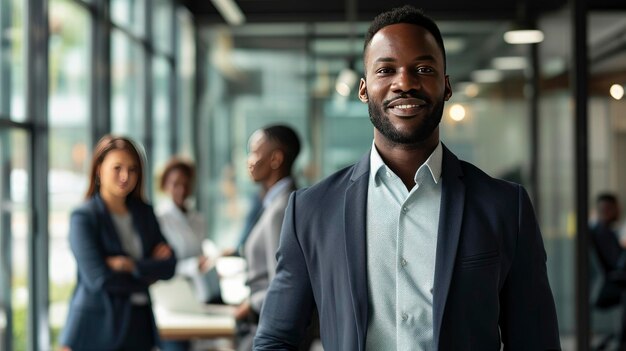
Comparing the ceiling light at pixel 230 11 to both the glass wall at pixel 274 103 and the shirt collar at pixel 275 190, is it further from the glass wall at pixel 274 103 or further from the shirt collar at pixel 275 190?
the shirt collar at pixel 275 190

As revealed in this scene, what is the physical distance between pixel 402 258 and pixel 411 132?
0.20 m

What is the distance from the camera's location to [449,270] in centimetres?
153

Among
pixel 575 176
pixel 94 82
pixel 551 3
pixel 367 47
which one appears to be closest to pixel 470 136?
pixel 551 3

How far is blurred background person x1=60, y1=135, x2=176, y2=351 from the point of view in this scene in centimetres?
403

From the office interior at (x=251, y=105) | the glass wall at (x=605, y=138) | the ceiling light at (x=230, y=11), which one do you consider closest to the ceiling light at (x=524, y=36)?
the office interior at (x=251, y=105)

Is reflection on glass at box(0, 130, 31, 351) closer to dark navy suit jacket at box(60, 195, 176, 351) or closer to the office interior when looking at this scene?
the office interior

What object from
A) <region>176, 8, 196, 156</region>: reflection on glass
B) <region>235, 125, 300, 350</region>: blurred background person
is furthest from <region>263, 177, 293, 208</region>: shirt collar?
<region>176, 8, 196, 156</region>: reflection on glass

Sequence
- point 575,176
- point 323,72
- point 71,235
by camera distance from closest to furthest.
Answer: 1. point 71,235
2. point 575,176
3. point 323,72

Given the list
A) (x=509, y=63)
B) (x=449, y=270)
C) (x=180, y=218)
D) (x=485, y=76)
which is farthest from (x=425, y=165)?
(x=485, y=76)

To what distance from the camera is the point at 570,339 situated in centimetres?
684

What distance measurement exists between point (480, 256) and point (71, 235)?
291cm

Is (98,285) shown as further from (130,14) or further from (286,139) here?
(130,14)

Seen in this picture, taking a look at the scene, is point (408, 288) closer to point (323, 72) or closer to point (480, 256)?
point (480, 256)

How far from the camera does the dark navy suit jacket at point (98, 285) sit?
402cm
